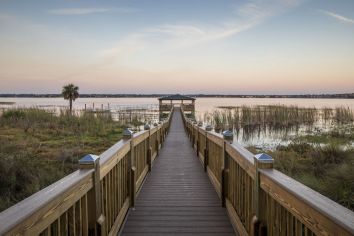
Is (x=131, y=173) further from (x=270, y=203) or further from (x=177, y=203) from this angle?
(x=270, y=203)

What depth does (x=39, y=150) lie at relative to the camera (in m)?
14.5

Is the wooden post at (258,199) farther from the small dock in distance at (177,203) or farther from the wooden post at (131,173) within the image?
the wooden post at (131,173)

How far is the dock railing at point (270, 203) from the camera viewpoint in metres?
1.58

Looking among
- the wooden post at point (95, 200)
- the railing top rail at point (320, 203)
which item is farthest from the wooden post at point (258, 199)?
the wooden post at point (95, 200)

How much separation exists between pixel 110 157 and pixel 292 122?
31974 mm

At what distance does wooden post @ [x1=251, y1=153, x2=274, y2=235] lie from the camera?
9.32ft

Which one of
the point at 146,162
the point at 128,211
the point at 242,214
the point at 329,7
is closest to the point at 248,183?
the point at 242,214

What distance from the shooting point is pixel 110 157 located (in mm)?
3543

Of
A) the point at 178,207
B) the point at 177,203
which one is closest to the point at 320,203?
the point at 178,207

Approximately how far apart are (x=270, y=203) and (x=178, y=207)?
265 cm

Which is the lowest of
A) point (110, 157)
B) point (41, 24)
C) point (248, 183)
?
point (248, 183)

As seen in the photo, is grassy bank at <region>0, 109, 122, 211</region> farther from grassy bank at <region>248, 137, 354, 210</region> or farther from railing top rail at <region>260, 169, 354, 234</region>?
grassy bank at <region>248, 137, 354, 210</region>

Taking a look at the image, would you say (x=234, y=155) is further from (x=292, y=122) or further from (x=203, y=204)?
(x=292, y=122)

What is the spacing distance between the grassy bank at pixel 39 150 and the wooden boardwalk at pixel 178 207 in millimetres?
3729
